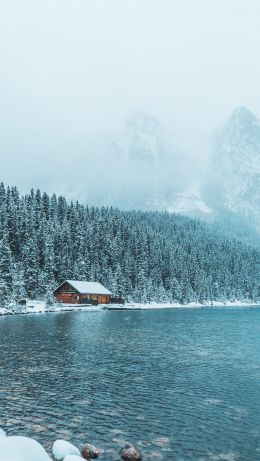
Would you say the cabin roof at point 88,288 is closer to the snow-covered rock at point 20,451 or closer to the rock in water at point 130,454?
the rock in water at point 130,454

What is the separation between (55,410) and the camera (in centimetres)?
2408

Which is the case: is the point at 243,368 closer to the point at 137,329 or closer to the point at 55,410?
the point at 55,410

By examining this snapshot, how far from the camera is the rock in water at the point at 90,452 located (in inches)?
707

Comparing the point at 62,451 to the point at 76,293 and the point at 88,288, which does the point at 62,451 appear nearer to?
the point at 76,293

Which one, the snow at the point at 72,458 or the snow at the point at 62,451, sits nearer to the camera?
the snow at the point at 72,458

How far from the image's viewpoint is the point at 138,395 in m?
27.5

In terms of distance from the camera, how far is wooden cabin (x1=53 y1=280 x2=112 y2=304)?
12430 centimetres

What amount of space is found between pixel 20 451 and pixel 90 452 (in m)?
3.32

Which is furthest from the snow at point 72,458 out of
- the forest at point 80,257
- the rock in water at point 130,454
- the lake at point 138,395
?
the forest at point 80,257

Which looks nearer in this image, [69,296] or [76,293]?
[76,293]

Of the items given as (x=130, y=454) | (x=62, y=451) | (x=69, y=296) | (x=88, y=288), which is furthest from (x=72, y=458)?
(x=88, y=288)

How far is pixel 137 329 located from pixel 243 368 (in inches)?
Answer: 1206

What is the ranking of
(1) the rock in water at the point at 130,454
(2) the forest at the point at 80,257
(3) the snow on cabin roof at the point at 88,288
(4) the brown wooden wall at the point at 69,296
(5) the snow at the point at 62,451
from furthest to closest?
(4) the brown wooden wall at the point at 69,296, (3) the snow on cabin roof at the point at 88,288, (2) the forest at the point at 80,257, (1) the rock in water at the point at 130,454, (5) the snow at the point at 62,451

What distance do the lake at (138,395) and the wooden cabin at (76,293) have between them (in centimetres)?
7458
